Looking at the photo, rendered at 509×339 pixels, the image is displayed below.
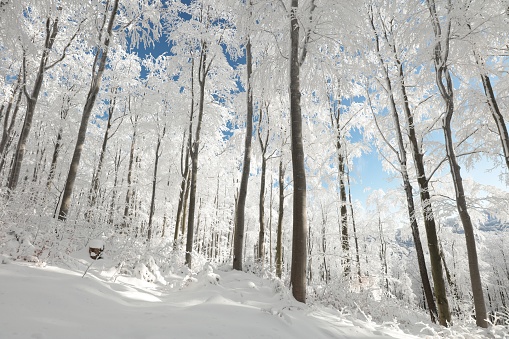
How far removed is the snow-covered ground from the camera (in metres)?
2.30

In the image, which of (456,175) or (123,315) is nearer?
(123,315)

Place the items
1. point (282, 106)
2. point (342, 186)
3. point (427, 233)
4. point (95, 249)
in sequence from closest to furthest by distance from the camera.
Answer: point (95, 249) → point (427, 233) → point (342, 186) → point (282, 106)

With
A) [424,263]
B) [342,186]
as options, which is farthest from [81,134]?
[424,263]

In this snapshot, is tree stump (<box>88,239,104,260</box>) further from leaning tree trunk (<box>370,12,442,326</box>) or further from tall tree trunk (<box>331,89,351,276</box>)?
tall tree trunk (<box>331,89,351,276</box>)

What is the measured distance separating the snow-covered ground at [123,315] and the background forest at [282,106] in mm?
1192

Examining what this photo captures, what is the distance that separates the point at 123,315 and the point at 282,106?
1151 centimetres

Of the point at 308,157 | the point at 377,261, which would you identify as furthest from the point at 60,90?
the point at 377,261

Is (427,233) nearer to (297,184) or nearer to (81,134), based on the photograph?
(297,184)

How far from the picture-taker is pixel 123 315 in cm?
286

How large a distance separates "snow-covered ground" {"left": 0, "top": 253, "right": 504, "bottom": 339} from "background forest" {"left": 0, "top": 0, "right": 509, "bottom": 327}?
119 centimetres

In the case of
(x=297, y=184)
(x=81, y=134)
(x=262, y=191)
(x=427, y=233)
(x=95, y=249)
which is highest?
(x=81, y=134)

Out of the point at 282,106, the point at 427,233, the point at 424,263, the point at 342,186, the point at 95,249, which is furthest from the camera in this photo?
the point at 282,106

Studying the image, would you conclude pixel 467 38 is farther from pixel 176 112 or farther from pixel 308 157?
pixel 176 112

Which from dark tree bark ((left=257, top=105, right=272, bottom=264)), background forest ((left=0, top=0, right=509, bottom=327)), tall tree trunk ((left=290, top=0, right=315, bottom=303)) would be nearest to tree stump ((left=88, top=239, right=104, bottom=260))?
background forest ((left=0, top=0, right=509, bottom=327))
